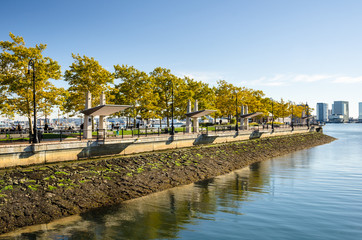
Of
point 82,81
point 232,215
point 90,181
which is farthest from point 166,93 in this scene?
point 232,215

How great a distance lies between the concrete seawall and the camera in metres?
17.7

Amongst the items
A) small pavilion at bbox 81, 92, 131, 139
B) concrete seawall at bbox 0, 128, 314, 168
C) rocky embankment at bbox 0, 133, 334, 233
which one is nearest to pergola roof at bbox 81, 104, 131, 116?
small pavilion at bbox 81, 92, 131, 139

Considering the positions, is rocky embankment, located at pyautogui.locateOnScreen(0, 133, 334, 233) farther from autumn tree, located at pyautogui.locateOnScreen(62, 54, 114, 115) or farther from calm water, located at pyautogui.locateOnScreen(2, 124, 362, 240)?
autumn tree, located at pyautogui.locateOnScreen(62, 54, 114, 115)

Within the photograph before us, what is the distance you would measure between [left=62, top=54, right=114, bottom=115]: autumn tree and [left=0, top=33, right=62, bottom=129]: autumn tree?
18.1 feet

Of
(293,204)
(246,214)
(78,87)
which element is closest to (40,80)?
(78,87)

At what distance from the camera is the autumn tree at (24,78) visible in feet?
84.7

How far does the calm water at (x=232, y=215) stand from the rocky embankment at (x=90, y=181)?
0.98 metres

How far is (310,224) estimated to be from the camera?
13.4 meters

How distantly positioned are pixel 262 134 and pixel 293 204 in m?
32.6

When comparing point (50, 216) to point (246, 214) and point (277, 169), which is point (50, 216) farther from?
point (277, 169)

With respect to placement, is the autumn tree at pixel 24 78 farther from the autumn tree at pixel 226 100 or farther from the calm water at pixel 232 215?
the autumn tree at pixel 226 100

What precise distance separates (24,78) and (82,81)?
26.0ft

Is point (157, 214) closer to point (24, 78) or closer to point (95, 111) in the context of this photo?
point (95, 111)

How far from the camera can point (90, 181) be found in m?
17.8
